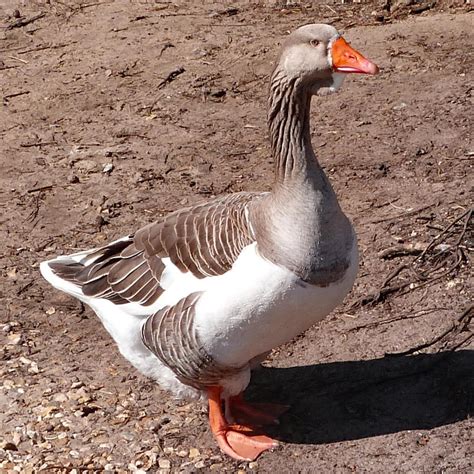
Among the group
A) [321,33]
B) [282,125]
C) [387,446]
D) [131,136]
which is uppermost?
[321,33]

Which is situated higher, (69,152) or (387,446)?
(69,152)

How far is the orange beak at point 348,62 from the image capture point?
380 centimetres

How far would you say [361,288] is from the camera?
546 centimetres

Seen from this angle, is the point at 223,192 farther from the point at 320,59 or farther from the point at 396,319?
the point at 320,59

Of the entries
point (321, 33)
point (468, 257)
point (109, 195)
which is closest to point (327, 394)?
point (468, 257)

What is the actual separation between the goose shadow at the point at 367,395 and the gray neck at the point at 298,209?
94 cm

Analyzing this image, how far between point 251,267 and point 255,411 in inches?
41.2

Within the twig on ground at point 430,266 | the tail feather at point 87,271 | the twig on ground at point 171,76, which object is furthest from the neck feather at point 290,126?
the twig on ground at point 171,76

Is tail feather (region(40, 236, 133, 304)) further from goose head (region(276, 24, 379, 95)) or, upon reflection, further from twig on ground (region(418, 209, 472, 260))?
twig on ground (region(418, 209, 472, 260))

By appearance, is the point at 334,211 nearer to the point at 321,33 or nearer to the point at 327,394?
the point at 321,33

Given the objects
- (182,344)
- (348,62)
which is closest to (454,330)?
(182,344)

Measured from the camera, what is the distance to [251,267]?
3920 millimetres

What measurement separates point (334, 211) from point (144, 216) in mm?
2555

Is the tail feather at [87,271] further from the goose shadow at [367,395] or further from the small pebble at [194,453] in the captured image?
the goose shadow at [367,395]
